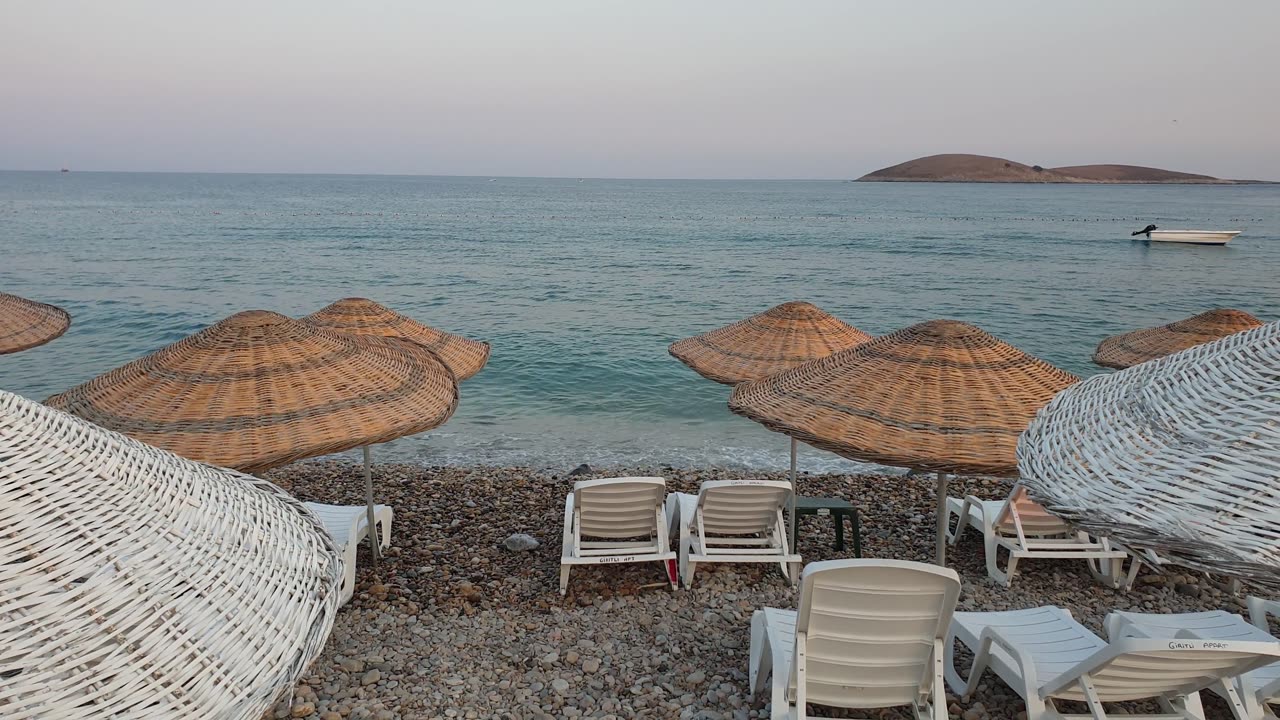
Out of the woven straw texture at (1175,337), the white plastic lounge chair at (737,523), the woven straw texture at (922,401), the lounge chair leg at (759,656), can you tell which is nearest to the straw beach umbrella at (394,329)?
the white plastic lounge chair at (737,523)

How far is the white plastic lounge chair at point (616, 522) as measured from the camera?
538 centimetres

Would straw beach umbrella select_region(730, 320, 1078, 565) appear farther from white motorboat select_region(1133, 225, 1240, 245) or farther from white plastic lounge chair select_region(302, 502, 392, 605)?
white motorboat select_region(1133, 225, 1240, 245)

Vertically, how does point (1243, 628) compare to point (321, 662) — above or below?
above

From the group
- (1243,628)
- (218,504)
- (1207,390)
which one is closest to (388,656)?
(218,504)

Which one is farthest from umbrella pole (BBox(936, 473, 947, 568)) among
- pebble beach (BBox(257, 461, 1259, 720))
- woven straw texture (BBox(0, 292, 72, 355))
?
woven straw texture (BBox(0, 292, 72, 355))

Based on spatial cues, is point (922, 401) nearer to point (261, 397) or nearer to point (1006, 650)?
point (1006, 650)

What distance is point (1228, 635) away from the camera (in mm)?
3990

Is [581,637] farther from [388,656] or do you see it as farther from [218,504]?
[218,504]

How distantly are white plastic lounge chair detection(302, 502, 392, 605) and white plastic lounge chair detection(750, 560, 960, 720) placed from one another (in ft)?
9.73

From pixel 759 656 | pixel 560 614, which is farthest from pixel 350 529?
pixel 759 656

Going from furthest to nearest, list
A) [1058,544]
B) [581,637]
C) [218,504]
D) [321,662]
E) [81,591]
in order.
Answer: [1058,544] < [581,637] < [321,662] < [218,504] < [81,591]

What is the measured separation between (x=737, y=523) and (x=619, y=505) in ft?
3.06

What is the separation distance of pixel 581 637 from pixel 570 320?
17.2 meters

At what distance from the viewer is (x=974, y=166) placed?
184m
